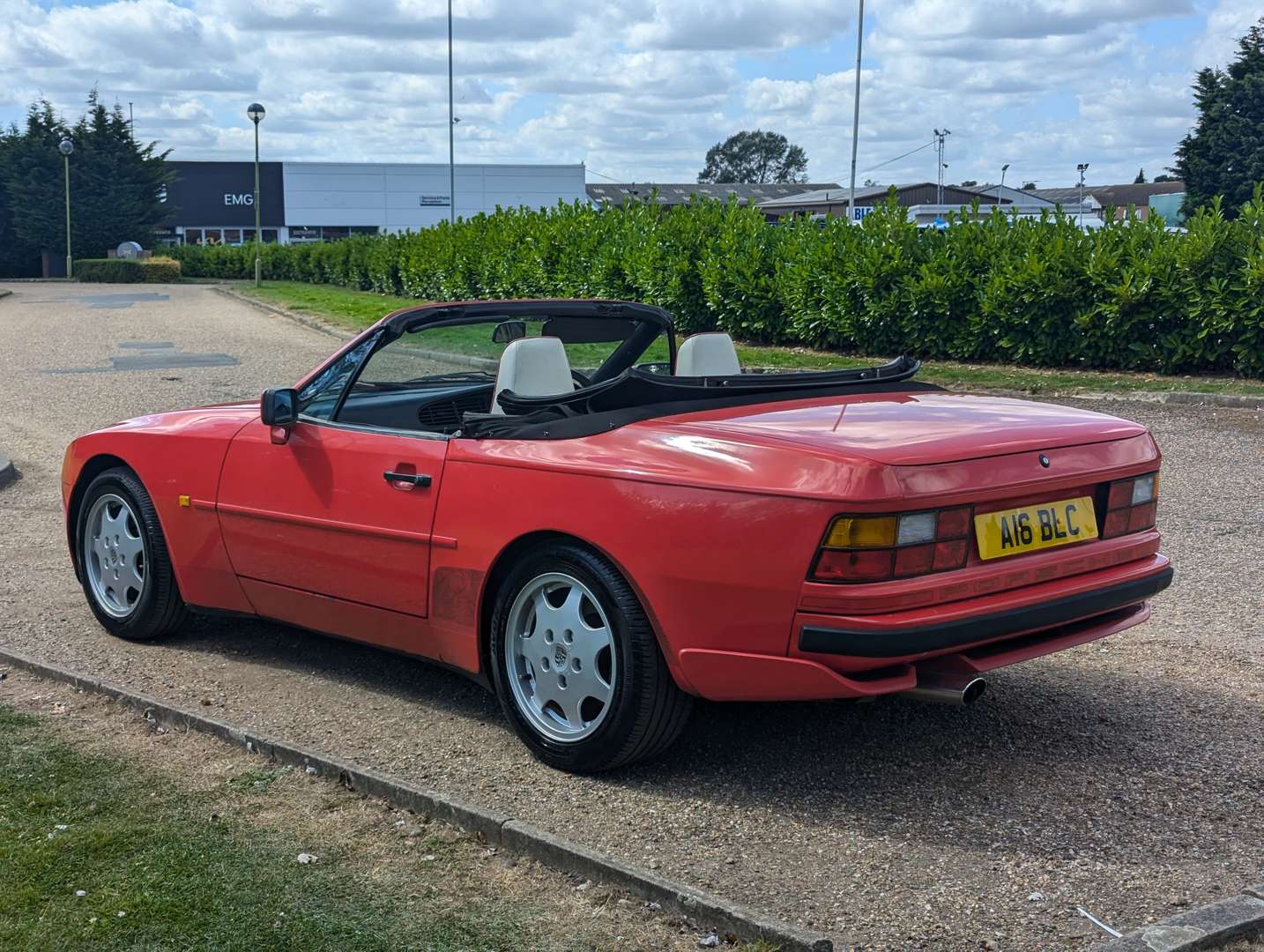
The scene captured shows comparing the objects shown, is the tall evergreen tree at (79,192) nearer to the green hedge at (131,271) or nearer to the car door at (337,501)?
the green hedge at (131,271)

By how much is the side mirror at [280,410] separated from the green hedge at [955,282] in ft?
38.2

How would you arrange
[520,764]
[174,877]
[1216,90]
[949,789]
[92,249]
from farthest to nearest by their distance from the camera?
1. [92,249]
2. [1216,90]
3. [520,764]
4. [949,789]
5. [174,877]

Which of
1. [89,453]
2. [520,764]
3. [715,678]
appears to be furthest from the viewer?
[89,453]

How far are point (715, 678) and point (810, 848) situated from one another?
20.0 inches

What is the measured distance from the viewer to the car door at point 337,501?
15.1 ft

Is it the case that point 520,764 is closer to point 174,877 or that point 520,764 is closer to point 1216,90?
point 174,877

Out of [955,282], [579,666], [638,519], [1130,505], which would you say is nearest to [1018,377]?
[955,282]

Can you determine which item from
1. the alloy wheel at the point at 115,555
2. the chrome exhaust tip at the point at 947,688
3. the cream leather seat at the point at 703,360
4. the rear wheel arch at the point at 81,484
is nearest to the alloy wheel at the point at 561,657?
the chrome exhaust tip at the point at 947,688

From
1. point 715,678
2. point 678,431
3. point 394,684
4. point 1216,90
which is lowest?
point 394,684

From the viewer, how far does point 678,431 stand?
4.02 metres

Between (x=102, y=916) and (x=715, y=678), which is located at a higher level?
(x=715, y=678)

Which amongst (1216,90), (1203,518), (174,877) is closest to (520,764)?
(174,877)

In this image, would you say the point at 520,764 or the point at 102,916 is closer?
the point at 102,916

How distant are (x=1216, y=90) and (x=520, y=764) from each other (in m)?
64.8
